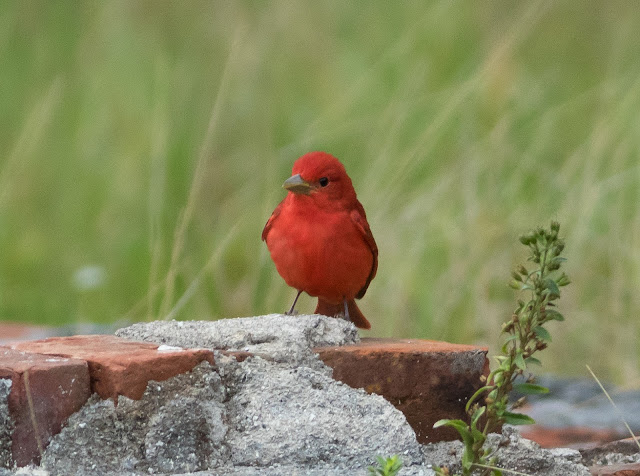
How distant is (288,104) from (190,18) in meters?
0.78

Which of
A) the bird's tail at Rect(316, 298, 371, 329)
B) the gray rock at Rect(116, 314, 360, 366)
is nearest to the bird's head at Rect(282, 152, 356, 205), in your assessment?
the bird's tail at Rect(316, 298, 371, 329)

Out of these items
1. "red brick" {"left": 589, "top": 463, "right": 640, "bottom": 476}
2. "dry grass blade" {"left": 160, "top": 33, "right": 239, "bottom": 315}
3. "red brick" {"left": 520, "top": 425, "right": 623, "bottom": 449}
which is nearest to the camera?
"red brick" {"left": 589, "top": 463, "right": 640, "bottom": 476}

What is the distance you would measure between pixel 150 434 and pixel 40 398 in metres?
0.21

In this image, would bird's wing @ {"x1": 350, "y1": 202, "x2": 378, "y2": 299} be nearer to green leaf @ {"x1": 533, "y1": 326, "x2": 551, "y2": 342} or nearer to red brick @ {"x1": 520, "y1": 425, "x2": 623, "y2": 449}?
red brick @ {"x1": 520, "y1": 425, "x2": 623, "y2": 449}

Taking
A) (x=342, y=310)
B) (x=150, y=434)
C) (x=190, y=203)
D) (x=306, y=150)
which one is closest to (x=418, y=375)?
(x=150, y=434)

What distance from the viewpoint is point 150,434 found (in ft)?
6.59

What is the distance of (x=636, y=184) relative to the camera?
491 centimetres

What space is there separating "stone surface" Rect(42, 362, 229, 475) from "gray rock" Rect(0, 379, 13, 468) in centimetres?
7

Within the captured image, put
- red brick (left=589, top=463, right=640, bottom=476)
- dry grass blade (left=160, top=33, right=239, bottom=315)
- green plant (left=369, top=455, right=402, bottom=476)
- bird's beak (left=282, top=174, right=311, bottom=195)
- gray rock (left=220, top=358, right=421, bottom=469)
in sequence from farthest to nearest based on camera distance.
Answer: dry grass blade (left=160, top=33, right=239, bottom=315) < bird's beak (left=282, top=174, right=311, bottom=195) < red brick (left=589, top=463, right=640, bottom=476) < gray rock (left=220, top=358, right=421, bottom=469) < green plant (left=369, top=455, right=402, bottom=476)

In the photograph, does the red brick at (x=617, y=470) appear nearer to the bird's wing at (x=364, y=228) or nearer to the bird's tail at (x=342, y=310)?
the bird's wing at (x=364, y=228)

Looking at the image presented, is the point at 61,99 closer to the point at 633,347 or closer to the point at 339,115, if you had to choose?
the point at 339,115

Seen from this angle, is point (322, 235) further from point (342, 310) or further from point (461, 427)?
point (461, 427)

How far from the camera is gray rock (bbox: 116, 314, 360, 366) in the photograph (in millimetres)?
2291

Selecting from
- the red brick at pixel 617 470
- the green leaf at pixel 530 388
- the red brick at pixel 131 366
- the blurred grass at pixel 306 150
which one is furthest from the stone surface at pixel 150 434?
the blurred grass at pixel 306 150
